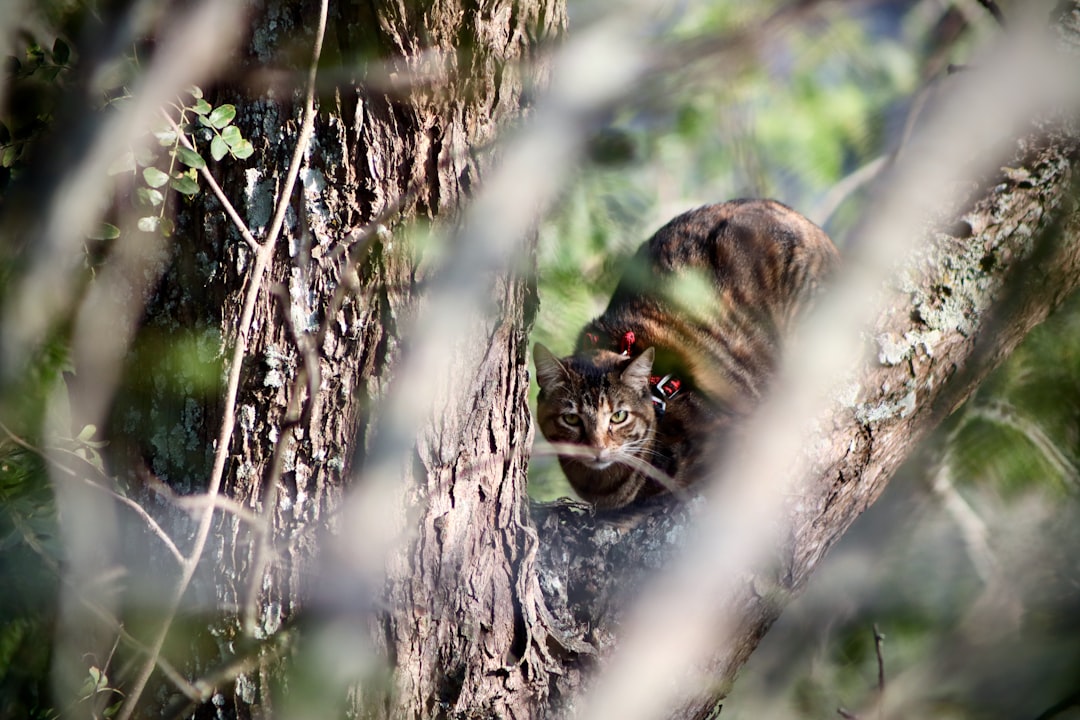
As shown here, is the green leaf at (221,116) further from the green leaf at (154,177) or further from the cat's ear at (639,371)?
the cat's ear at (639,371)

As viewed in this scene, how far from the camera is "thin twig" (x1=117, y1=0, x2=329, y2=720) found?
1081mm

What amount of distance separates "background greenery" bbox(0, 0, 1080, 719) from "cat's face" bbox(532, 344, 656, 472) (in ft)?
0.48

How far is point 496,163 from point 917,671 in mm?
2342

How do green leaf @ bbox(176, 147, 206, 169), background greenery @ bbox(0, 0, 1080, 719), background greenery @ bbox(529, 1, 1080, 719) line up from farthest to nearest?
1. background greenery @ bbox(529, 1, 1080, 719)
2. background greenery @ bbox(0, 0, 1080, 719)
3. green leaf @ bbox(176, 147, 206, 169)

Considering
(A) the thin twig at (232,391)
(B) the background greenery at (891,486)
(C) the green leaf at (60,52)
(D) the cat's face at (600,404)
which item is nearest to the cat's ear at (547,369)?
(D) the cat's face at (600,404)

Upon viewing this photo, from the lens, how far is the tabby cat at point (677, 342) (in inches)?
91.3

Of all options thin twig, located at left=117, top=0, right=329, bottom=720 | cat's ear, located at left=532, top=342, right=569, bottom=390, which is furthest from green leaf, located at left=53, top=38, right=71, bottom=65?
cat's ear, located at left=532, top=342, right=569, bottom=390

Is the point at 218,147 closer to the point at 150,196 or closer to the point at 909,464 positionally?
the point at 150,196

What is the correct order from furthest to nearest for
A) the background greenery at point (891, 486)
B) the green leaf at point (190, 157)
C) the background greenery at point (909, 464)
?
the background greenery at point (891, 486), the background greenery at point (909, 464), the green leaf at point (190, 157)

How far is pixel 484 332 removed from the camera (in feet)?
3.80

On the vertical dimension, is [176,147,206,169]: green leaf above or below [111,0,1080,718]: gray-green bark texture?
above

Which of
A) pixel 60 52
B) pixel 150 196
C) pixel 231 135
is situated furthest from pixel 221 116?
pixel 60 52

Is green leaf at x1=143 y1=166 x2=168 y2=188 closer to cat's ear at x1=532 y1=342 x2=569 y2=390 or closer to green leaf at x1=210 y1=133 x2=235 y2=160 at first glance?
green leaf at x1=210 y1=133 x2=235 y2=160

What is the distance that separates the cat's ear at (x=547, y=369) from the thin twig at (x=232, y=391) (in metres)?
1.24
